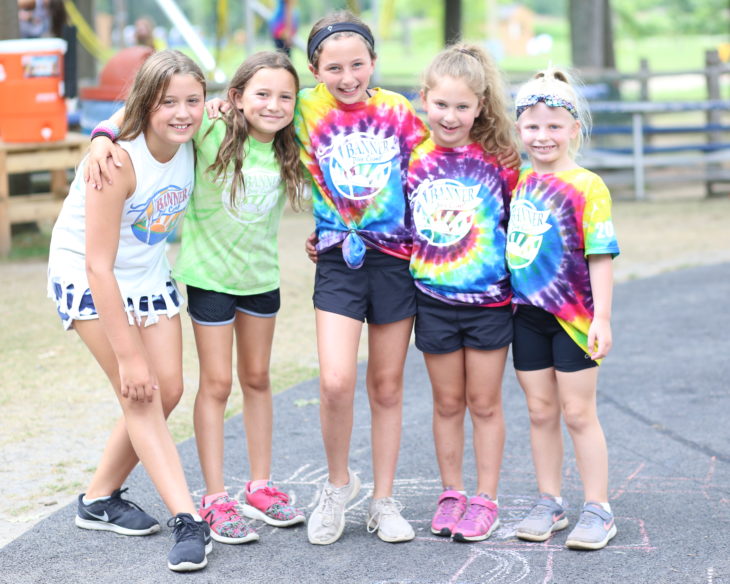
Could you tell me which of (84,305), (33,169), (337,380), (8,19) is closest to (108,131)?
(84,305)

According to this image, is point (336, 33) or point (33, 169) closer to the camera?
point (336, 33)

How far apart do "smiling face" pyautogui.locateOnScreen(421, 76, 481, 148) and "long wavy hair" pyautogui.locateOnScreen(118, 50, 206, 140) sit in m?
0.81

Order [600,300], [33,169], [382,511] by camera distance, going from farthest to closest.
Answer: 1. [33,169]
2. [382,511]
3. [600,300]

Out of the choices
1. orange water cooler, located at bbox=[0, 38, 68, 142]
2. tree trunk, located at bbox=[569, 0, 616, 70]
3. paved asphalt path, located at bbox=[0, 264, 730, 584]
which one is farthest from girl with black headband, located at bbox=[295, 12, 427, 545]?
tree trunk, located at bbox=[569, 0, 616, 70]

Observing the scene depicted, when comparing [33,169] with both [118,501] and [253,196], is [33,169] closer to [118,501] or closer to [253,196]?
Result: [118,501]

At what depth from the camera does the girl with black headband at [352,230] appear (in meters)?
3.62

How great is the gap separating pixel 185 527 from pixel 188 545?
66 mm

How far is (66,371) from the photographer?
607 cm

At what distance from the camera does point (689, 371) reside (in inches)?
Answer: 229

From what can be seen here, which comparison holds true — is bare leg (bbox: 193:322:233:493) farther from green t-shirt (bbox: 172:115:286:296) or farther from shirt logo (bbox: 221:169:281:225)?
shirt logo (bbox: 221:169:281:225)

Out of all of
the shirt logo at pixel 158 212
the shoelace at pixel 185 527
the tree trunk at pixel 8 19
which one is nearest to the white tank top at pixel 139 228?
the shirt logo at pixel 158 212

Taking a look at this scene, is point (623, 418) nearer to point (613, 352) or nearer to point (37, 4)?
point (613, 352)

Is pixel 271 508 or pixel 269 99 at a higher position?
pixel 269 99

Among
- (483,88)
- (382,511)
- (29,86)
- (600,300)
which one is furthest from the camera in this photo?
(29,86)
